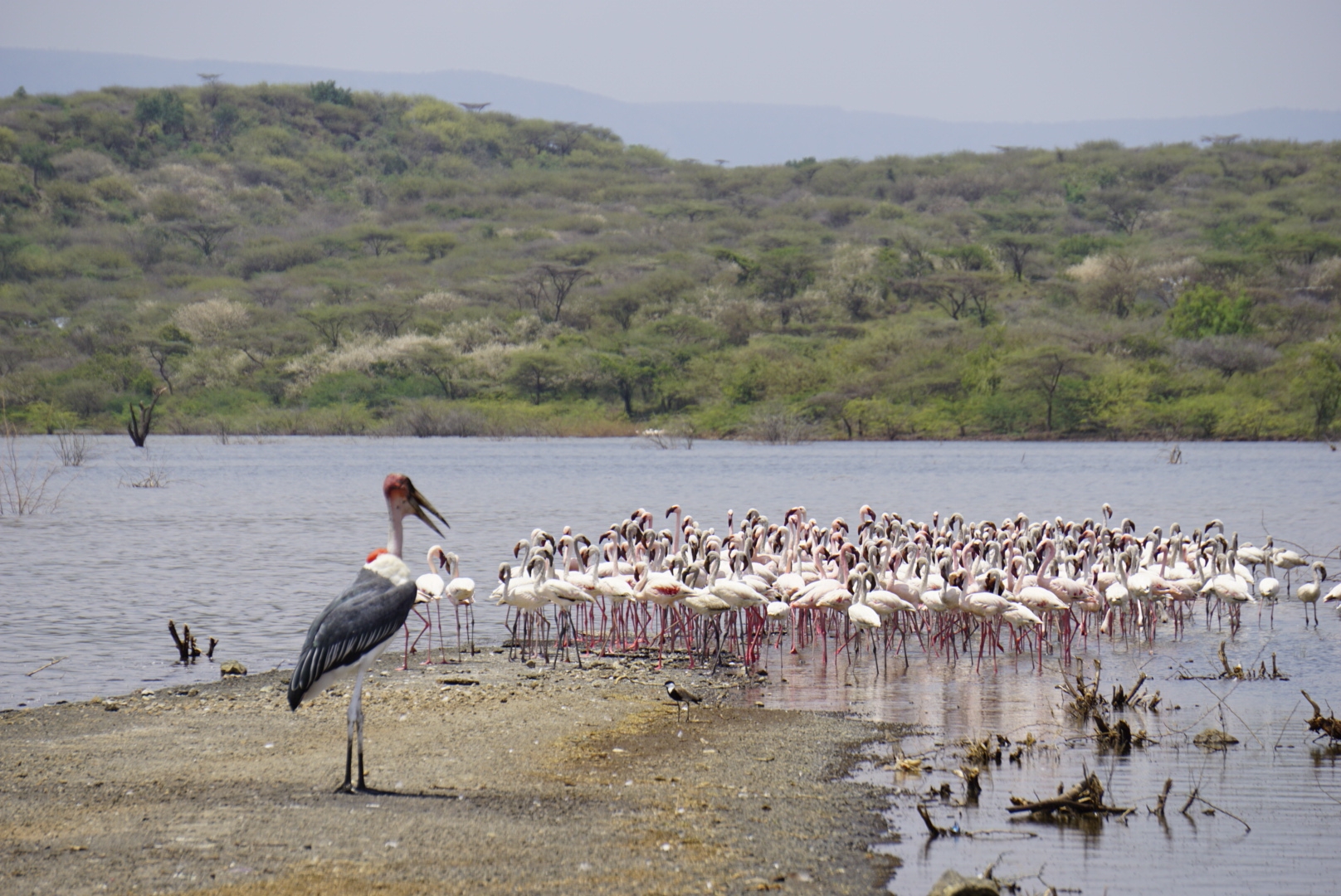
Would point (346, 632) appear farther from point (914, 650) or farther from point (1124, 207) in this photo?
point (1124, 207)

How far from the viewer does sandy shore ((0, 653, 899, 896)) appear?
19.0 feet

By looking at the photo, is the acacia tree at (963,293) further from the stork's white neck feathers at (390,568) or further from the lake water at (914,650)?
the stork's white neck feathers at (390,568)

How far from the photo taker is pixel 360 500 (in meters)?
30.9

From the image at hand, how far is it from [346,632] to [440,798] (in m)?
0.92

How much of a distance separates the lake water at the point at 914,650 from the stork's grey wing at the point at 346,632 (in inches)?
105

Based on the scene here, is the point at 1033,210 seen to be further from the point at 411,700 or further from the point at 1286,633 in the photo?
the point at 411,700

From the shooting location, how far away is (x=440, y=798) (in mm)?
6926

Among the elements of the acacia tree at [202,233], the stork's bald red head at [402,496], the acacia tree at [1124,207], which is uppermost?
the acacia tree at [1124,207]

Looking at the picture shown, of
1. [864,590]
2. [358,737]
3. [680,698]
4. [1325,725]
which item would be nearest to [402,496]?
[358,737]

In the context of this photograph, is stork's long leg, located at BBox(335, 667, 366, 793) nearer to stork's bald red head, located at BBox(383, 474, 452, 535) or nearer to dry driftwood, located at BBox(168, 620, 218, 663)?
stork's bald red head, located at BBox(383, 474, 452, 535)

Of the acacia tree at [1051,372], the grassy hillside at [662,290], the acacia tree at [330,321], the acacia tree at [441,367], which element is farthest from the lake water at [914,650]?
the acacia tree at [330,321]

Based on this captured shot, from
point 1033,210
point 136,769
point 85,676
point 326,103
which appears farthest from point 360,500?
point 326,103

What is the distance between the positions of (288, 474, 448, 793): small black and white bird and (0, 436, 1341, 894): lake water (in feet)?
8.71

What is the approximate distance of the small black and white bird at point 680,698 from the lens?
9359 mm
